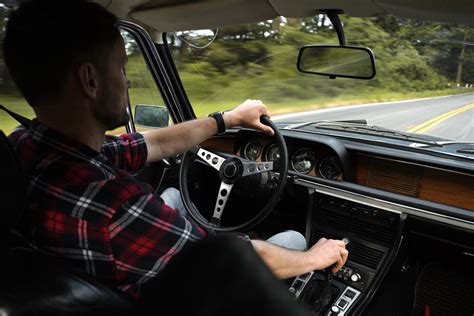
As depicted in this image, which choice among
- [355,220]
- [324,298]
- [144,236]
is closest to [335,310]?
[324,298]

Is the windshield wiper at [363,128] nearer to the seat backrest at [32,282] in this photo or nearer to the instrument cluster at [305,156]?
the instrument cluster at [305,156]

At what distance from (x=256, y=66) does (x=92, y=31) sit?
4.26 metres

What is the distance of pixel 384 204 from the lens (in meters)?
2.71

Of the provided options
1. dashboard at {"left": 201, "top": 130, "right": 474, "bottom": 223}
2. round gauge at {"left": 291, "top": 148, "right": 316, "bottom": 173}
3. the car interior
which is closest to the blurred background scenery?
the car interior

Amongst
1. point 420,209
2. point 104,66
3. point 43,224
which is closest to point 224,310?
point 43,224

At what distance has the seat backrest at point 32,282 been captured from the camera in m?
1.20

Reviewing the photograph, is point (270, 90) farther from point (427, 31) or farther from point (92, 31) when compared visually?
point (92, 31)

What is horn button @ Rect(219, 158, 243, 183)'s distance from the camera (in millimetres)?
2766

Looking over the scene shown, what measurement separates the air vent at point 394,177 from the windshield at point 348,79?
50cm

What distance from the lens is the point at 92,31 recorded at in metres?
1.52

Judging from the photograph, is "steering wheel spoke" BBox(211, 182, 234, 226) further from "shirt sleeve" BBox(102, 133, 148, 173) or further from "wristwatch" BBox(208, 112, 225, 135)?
"shirt sleeve" BBox(102, 133, 148, 173)

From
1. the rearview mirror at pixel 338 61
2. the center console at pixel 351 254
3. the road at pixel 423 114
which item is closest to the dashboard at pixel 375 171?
the center console at pixel 351 254

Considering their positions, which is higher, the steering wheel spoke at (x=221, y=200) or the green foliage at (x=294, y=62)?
the green foliage at (x=294, y=62)

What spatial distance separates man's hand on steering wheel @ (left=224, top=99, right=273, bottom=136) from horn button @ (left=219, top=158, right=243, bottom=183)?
0.26 metres
